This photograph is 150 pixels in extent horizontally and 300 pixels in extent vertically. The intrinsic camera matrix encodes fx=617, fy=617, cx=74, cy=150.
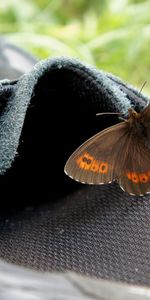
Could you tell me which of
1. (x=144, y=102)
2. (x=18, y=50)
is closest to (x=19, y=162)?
(x=144, y=102)

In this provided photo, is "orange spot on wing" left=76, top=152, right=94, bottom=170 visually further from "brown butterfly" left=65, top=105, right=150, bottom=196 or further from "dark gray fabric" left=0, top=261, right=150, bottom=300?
"dark gray fabric" left=0, top=261, right=150, bottom=300

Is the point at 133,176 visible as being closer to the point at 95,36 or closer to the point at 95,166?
the point at 95,166

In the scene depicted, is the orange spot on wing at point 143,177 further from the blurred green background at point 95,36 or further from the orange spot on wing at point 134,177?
the blurred green background at point 95,36

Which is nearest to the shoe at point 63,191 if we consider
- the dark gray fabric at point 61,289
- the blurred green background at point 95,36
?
the dark gray fabric at point 61,289

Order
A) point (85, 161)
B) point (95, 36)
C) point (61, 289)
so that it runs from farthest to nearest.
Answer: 1. point (95, 36)
2. point (85, 161)
3. point (61, 289)

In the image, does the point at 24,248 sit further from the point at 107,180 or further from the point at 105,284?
the point at 105,284

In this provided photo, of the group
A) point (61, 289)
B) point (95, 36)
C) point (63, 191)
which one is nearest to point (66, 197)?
point (63, 191)
